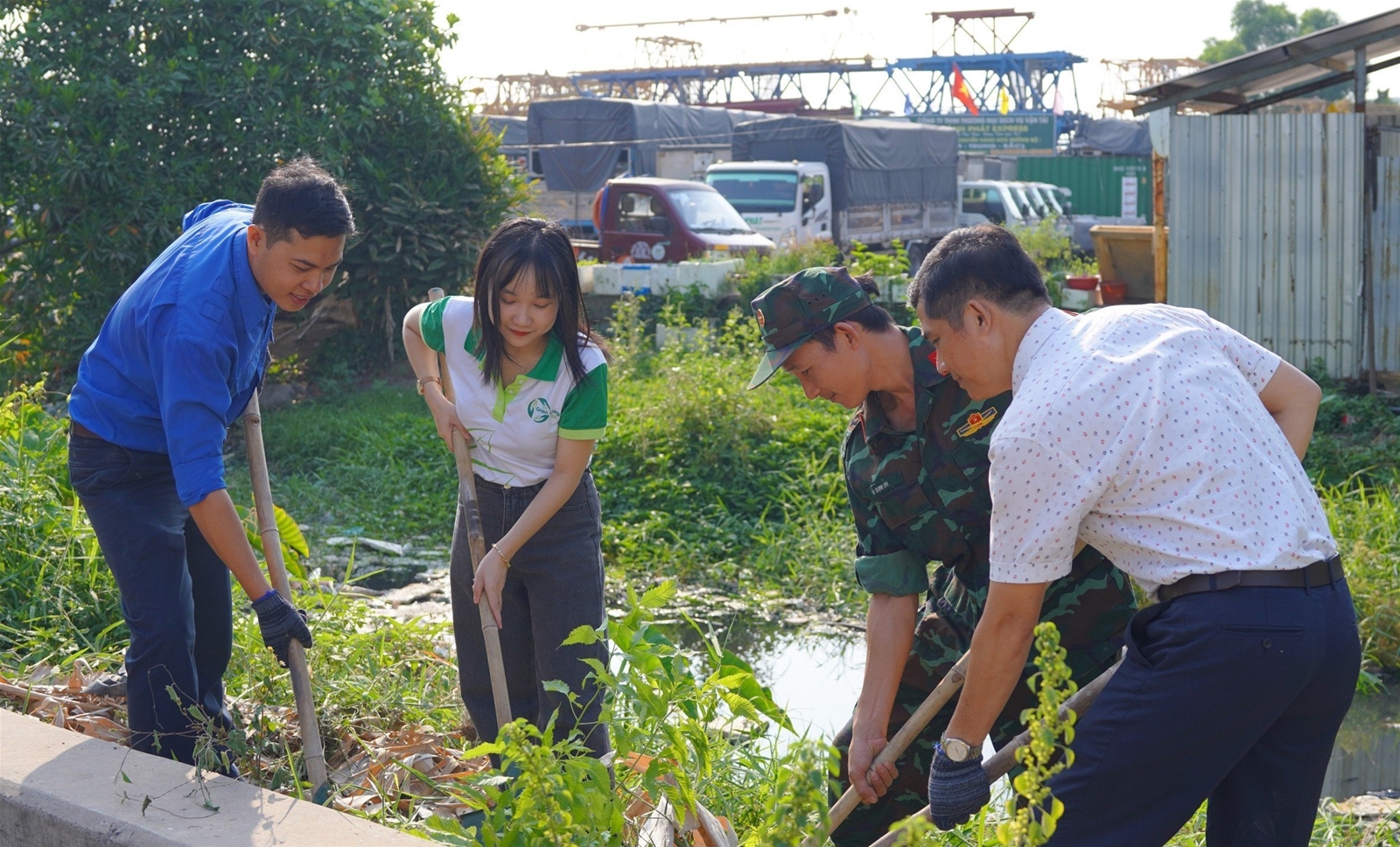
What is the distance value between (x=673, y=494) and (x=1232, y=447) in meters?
5.45

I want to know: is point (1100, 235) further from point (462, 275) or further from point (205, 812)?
point (205, 812)

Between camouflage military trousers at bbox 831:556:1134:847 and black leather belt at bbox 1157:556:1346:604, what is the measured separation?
2.11 ft

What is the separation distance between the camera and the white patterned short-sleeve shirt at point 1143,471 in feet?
6.78

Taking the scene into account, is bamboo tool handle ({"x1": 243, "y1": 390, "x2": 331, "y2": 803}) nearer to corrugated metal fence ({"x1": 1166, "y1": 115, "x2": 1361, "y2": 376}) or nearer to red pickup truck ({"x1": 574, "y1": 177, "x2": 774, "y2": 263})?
corrugated metal fence ({"x1": 1166, "y1": 115, "x2": 1361, "y2": 376})

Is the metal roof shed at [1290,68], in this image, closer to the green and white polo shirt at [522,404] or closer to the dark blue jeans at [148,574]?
the green and white polo shirt at [522,404]

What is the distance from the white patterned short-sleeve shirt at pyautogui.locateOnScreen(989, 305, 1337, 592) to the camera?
2.07 meters

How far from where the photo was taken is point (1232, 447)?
2102 mm

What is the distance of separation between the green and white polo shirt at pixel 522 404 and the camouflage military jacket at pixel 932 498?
693 millimetres

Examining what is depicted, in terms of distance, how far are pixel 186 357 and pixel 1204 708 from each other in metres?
2.18

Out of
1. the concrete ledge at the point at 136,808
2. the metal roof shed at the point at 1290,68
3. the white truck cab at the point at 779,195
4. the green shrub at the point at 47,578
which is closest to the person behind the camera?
the concrete ledge at the point at 136,808

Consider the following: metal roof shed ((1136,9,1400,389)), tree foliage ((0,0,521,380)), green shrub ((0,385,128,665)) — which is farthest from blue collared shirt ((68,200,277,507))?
metal roof shed ((1136,9,1400,389))

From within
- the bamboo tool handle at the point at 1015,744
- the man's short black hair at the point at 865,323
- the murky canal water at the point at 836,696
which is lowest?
the murky canal water at the point at 836,696

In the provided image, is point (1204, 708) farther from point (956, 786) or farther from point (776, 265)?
point (776, 265)

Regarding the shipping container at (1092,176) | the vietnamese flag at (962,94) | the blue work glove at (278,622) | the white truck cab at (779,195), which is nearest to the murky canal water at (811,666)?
the blue work glove at (278,622)
